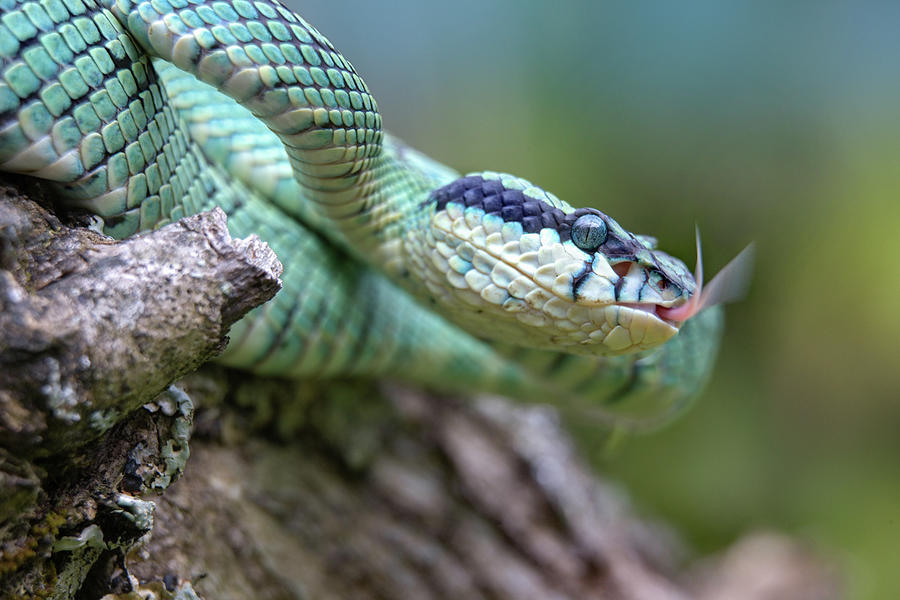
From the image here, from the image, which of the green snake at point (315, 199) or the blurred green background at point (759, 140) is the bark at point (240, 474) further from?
the blurred green background at point (759, 140)

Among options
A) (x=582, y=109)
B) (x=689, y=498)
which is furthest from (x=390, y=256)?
(x=689, y=498)

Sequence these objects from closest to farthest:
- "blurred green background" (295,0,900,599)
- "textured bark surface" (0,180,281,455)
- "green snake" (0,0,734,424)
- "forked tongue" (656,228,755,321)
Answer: "textured bark surface" (0,180,281,455), "green snake" (0,0,734,424), "forked tongue" (656,228,755,321), "blurred green background" (295,0,900,599)

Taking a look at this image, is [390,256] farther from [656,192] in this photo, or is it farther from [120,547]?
[656,192]

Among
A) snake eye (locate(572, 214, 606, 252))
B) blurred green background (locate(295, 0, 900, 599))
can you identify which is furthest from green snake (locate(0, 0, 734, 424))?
blurred green background (locate(295, 0, 900, 599))

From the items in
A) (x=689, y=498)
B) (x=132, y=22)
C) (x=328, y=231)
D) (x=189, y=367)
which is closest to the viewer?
(x=189, y=367)

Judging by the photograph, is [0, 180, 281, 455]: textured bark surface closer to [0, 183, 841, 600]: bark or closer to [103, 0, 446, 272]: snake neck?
[0, 183, 841, 600]: bark

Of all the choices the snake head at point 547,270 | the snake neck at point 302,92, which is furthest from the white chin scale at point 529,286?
the snake neck at point 302,92
